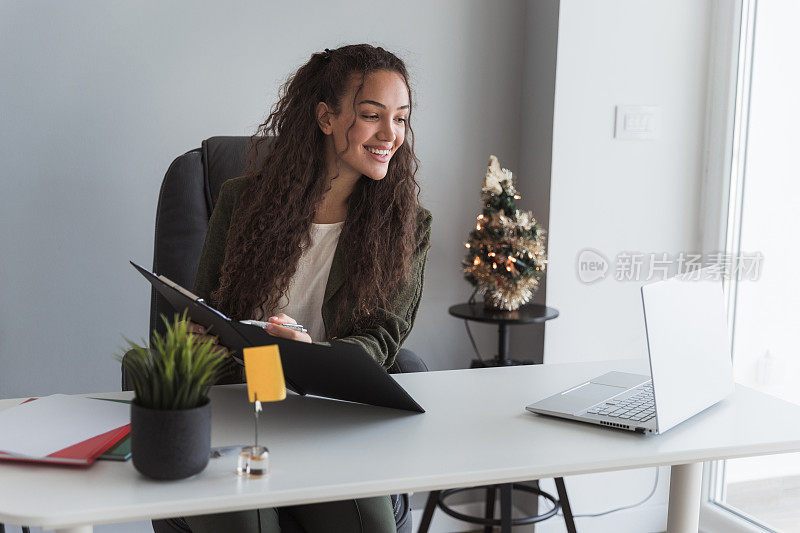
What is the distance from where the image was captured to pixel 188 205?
6.21 ft

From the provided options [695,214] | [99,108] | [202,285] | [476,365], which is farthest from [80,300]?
[695,214]

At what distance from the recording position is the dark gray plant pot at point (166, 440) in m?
0.90

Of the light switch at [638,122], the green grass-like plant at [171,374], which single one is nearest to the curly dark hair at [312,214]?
the green grass-like plant at [171,374]

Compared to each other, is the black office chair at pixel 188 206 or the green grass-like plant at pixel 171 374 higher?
the black office chair at pixel 188 206

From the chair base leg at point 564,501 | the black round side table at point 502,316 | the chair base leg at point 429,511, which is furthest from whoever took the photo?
the black round side table at point 502,316

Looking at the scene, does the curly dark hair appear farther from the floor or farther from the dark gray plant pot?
the floor

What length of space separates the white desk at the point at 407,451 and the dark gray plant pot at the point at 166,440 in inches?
0.7

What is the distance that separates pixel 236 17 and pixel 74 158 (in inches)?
22.7

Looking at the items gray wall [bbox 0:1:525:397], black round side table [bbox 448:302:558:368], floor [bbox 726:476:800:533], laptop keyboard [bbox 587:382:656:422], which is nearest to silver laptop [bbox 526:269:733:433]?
laptop keyboard [bbox 587:382:656:422]

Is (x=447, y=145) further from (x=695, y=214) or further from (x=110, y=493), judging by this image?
(x=110, y=493)

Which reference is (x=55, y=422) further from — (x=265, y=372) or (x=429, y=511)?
(x=429, y=511)

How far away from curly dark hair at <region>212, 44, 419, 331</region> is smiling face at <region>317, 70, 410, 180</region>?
0.06 ft

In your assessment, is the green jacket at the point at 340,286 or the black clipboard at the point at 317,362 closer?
the black clipboard at the point at 317,362

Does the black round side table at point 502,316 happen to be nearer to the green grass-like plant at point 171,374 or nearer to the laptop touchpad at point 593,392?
the laptop touchpad at point 593,392
